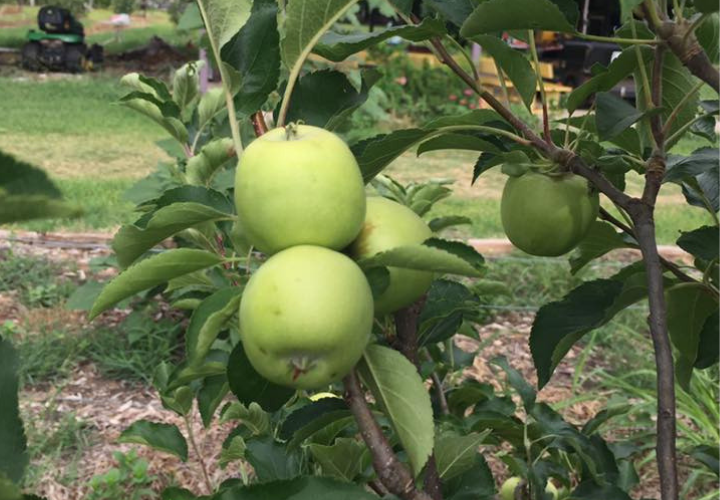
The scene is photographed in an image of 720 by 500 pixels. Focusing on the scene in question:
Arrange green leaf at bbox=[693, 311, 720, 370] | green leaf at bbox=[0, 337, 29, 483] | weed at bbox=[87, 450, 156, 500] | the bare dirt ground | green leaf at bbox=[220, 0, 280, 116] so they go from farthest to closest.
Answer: the bare dirt ground, weed at bbox=[87, 450, 156, 500], green leaf at bbox=[693, 311, 720, 370], green leaf at bbox=[220, 0, 280, 116], green leaf at bbox=[0, 337, 29, 483]

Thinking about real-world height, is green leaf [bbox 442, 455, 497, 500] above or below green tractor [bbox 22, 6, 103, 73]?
above

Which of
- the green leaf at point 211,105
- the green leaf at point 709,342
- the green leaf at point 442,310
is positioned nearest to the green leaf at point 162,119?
the green leaf at point 211,105

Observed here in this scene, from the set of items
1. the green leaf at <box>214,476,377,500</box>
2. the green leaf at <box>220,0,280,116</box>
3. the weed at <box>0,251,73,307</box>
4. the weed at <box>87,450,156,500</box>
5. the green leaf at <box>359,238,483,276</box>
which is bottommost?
the weed at <box>0,251,73,307</box>

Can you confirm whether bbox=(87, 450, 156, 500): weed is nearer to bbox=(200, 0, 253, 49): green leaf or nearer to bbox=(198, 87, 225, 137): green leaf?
bbox=(198, 87, 225, 137): green leaf

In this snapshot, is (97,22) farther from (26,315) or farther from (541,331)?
(541,331)

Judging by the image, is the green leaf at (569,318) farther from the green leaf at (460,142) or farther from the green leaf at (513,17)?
the green leaf at (513,17)

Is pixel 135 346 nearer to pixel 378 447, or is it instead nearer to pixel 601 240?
pixel 601 240

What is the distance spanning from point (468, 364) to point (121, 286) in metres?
1.09

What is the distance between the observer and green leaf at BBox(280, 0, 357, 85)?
2.42 feet

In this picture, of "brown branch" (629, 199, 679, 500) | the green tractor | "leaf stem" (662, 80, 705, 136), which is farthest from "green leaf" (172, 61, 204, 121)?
the green tractor

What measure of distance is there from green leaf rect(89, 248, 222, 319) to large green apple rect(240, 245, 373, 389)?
0.29ft

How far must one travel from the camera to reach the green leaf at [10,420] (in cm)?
58

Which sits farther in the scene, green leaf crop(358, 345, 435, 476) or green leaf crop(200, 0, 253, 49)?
green leaf crop(200, 0, 253, 49)

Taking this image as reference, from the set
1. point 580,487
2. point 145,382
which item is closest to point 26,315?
point 145,382
